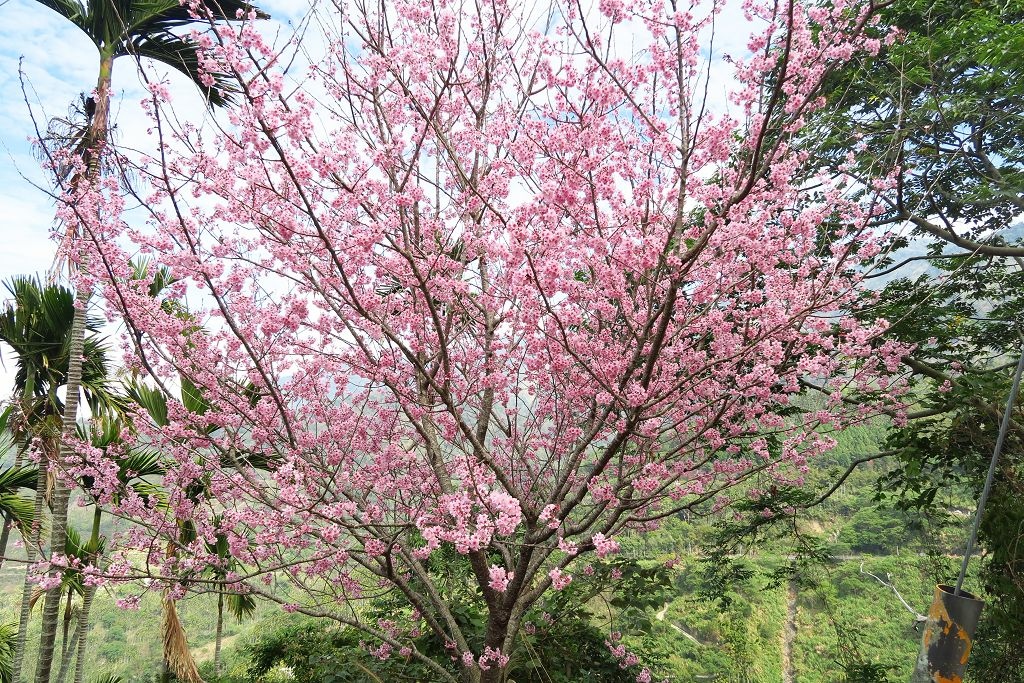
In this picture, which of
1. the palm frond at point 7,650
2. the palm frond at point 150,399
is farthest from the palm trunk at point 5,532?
the palm frond at point 150,399

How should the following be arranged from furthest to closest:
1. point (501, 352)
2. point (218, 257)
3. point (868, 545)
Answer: point (868, 545)
point (501, 352)
point (218, 257)

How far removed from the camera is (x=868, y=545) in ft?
74.3

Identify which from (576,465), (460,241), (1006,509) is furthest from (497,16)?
(1006,509)

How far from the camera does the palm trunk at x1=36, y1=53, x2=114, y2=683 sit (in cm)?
479

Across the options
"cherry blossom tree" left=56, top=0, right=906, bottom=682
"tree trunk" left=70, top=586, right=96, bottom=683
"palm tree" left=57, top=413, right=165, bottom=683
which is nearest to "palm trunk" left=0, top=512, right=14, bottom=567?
"palm tree" left=57, top=413, right=165, bottom=683

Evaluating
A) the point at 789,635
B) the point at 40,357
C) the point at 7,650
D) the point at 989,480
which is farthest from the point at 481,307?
the point at 789,635

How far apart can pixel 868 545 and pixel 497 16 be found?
2693 cm

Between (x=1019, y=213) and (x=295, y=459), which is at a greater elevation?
(x=1019, y=213)

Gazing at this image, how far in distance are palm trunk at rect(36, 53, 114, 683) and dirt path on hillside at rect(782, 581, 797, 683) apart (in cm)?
1968

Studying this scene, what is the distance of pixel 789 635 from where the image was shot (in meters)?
20.6

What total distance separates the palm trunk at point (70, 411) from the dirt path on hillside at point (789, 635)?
64.6 feet

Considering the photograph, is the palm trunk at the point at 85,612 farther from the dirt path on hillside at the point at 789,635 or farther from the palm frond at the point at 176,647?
the dirt path on hillside at the point at 789,635

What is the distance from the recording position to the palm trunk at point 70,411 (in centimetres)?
479

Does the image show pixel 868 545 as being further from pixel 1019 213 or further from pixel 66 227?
pixel 66 227
